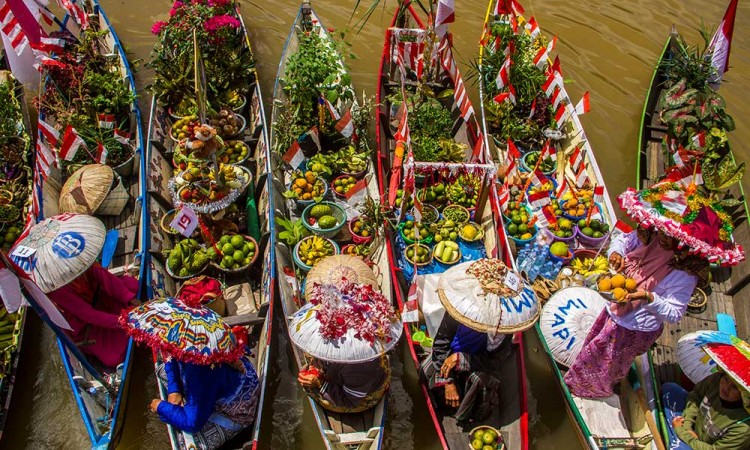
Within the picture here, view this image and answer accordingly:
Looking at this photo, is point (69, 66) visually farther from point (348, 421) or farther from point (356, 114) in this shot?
point (348, 421)

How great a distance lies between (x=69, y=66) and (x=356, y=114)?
530 cm

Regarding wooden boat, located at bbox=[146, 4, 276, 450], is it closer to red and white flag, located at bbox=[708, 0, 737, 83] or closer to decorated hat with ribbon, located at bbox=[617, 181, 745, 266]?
decorated hat with ribbon, located at bbox=[617, 181, 745, 266]

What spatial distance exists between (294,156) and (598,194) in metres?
4.90

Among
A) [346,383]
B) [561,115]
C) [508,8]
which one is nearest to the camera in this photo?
[346,383]

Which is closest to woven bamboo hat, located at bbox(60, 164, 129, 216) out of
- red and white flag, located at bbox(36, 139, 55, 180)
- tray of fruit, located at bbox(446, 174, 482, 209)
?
red and white flag, located at bbox(36, 139, 55, 180)

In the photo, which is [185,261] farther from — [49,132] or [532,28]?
[532,28]

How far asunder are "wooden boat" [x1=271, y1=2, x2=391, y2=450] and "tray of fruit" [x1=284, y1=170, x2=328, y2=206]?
0.52 ft

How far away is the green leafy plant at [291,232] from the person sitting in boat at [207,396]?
72.5 inches

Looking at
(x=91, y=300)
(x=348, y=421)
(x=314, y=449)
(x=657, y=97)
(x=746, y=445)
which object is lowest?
(x=314, y=449)

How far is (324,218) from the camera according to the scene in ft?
24.6

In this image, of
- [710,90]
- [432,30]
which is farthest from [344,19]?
[710,90]

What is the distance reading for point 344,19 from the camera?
13211mm

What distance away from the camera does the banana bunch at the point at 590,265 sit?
23.7 feet

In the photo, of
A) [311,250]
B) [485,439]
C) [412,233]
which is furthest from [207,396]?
[412,233]
